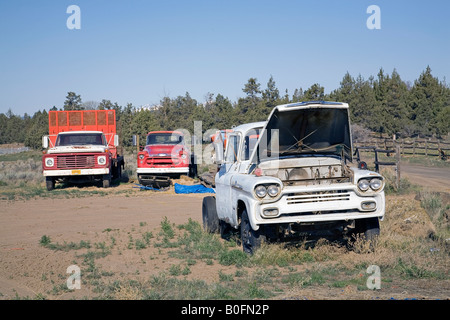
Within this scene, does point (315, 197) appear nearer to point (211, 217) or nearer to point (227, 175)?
point (227, 175)

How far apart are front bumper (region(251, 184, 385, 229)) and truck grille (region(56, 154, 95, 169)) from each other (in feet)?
45.1

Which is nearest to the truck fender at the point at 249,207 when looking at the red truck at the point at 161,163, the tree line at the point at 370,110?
the red truck at the point at 161,163

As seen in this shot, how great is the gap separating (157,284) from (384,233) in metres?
4.31

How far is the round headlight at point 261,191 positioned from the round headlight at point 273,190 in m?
0.06

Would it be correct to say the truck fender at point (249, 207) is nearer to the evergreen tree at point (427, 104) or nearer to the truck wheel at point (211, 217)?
the truck wheel at point (211, 217)

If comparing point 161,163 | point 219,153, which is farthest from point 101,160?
point 219,153

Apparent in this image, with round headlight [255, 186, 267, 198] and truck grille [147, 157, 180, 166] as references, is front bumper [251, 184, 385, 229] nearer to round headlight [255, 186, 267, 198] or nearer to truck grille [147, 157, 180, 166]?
round headlight [255, 186, 267, 198]

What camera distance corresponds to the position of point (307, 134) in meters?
8.96

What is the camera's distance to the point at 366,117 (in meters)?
50.9

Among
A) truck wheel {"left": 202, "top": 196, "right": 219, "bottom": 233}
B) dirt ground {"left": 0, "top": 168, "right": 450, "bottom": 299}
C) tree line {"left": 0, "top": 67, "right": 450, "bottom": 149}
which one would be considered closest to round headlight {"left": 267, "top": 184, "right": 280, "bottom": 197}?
dirt ground {"left": 0, "top": 168, "right": 450, "bottom": 299}

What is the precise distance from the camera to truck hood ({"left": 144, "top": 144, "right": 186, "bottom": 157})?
2061cm

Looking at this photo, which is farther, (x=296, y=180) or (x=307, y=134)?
(x=307, y=134)

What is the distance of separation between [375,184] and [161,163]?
13793 mm

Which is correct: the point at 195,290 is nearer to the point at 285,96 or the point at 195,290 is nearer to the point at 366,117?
the point at 285,96
